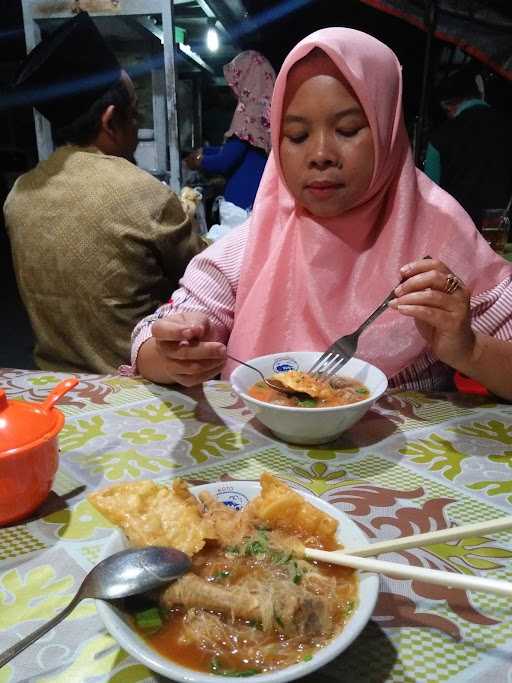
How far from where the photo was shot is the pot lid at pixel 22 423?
0.90 metres

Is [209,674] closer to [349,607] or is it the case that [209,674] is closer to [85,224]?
[349,607]

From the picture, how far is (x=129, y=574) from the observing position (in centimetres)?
65

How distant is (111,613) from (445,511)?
1.99 ft

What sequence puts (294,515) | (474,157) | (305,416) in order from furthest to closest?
(474,157) < (305,416) < (294,515)

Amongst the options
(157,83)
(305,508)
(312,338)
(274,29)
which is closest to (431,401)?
(312,338)

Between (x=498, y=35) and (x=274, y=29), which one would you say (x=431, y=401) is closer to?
(x=498, y=35)

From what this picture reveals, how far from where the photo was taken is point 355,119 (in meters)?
1.53

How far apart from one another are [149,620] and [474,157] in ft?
13.8

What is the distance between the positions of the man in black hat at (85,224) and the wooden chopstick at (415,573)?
195 cm

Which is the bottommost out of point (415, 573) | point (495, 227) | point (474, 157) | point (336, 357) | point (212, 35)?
point (495, 227)

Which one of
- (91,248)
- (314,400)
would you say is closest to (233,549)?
(314,400)

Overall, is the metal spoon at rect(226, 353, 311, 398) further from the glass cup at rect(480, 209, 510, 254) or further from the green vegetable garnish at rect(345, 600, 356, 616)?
the glass cup at rect(480, 209, 510, 254)

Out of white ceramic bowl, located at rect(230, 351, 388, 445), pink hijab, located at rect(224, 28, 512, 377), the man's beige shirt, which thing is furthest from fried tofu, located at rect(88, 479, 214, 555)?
→ the man's beige shirt

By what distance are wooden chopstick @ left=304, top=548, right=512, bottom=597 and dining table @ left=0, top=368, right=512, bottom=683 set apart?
9cm
